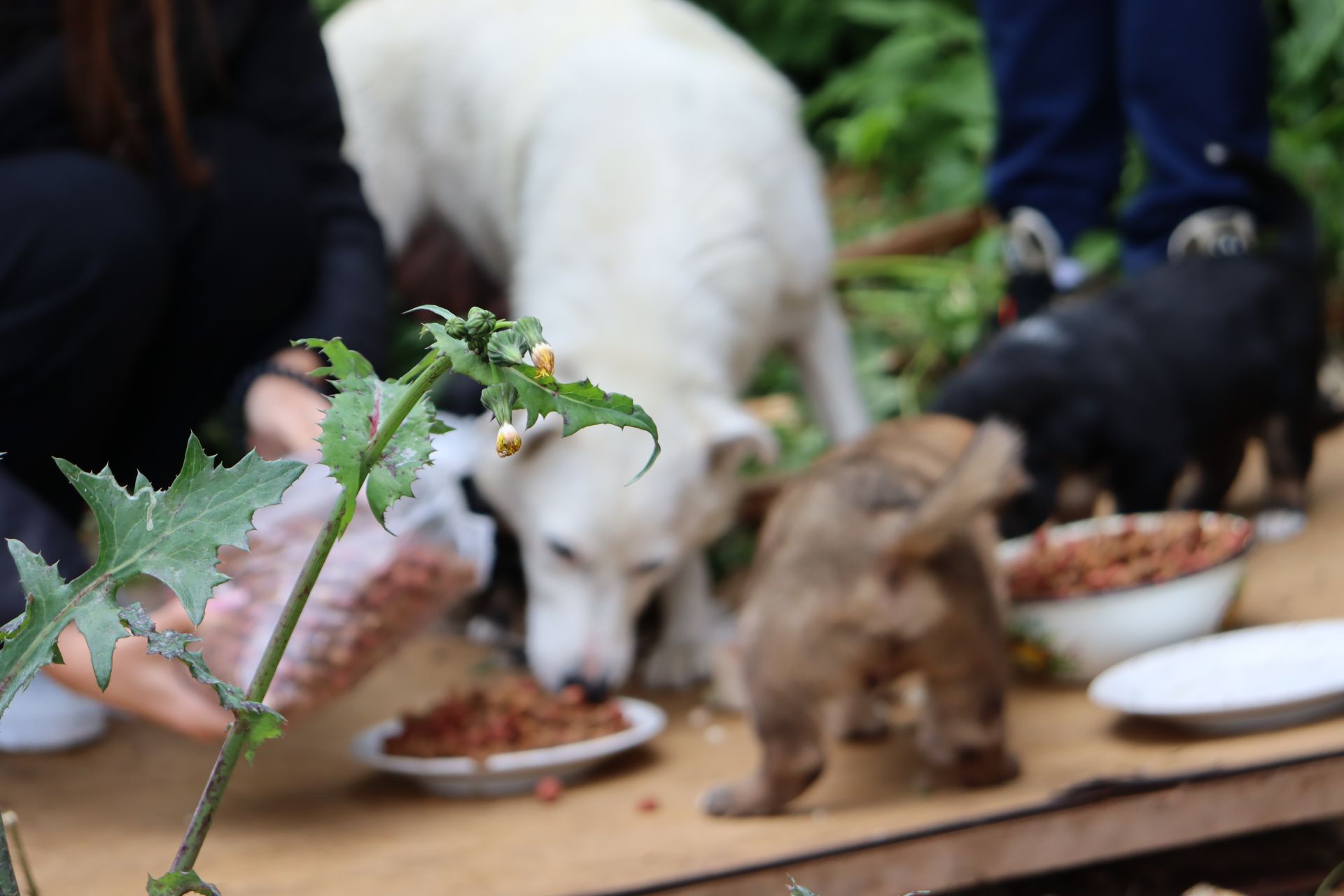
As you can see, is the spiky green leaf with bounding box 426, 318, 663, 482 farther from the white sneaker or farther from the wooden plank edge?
the white sneaker

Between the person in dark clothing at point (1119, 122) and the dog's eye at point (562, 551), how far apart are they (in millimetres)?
1357

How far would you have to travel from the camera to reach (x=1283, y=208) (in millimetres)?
2908

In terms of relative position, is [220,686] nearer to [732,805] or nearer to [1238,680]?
[732,805]

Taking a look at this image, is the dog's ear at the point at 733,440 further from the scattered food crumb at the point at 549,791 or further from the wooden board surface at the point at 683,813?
the scattered food crumb at the point at 549,791

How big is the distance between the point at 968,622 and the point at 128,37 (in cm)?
163

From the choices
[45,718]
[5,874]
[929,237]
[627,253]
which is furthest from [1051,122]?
[5,874]

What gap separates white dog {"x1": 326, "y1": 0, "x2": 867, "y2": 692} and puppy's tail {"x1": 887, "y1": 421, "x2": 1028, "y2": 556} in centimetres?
90

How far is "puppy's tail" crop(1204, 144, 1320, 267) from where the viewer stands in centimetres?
286

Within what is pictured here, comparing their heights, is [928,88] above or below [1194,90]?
above

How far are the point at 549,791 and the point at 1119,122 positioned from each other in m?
2.44

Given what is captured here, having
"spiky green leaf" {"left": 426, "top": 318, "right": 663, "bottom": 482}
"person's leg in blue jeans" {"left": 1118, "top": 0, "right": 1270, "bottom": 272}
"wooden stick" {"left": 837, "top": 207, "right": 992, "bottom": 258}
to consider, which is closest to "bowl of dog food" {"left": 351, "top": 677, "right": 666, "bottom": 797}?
"spiky green leaf" {"left": 426, "top": 318, "right": 663, "bottom": 482}

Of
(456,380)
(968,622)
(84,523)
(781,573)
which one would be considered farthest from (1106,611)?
(84,523)

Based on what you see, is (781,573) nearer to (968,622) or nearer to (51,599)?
(968,622)

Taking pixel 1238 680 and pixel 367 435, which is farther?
pixel 1238 680
